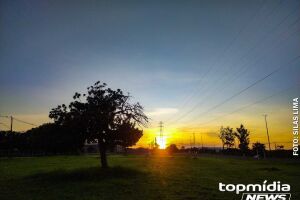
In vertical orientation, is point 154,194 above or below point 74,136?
Answer: below

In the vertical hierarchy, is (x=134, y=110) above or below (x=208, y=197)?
above

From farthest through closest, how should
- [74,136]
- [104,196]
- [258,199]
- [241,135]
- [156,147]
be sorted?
[156,147] → [241,135] → [74,136] → [104,196] → [258,199]

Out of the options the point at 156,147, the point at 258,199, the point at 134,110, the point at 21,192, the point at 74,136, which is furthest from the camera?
the point at 156,147

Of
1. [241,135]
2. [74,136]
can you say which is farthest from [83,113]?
[241,135]

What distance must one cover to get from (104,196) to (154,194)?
3.57 metres

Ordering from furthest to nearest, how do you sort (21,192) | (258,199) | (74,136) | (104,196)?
(74,136), (21,192), (104,196), (258,199)

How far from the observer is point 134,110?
49.7 meters

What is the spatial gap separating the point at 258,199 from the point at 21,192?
704 inches

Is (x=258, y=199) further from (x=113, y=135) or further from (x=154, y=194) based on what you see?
(x=113, y=135)

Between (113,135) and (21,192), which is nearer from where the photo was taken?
(21,192)

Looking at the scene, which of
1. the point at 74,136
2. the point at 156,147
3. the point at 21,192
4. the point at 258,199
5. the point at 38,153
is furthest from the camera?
the point at 156,147

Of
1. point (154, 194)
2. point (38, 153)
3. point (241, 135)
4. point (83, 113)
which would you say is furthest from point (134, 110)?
point (241, 135)

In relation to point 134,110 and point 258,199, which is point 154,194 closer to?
point 258,199

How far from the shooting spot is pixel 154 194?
23.0 meters
